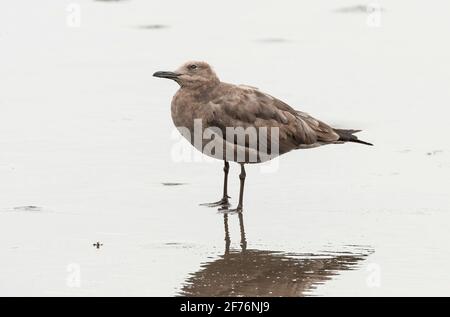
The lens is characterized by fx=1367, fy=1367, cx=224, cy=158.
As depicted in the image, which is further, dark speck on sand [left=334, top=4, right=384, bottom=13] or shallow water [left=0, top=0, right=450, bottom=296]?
dark speck on sand [left=334, top=4, right=384, bottom=13]

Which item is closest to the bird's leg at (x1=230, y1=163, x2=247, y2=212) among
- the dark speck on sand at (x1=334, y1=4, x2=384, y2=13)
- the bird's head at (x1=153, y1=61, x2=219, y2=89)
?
the bird's head at (x1=153, y1=61, x2=219, y2=89)

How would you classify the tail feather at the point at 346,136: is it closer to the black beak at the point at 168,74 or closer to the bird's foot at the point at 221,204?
the bird's foot at the point at 221,204

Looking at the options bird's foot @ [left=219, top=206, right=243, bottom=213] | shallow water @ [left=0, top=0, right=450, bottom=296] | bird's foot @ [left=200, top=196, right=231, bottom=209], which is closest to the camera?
shallow water @ [left=0, top=0, right=450, bottom=296]

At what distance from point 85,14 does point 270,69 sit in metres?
3.71

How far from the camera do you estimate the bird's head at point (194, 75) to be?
38.8 ft

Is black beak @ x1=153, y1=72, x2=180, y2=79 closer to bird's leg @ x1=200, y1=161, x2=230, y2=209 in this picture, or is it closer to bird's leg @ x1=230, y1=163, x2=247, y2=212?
bird's leg @ x1=200, y1=161, x2=230, y2=209

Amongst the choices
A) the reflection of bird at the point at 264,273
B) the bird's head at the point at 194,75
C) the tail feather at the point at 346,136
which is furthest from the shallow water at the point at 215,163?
the bird's head at the point at 194,75

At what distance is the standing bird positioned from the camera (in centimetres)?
1155

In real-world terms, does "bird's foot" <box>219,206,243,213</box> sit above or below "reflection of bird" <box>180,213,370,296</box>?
above

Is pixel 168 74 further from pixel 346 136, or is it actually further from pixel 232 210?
pixel 346 136

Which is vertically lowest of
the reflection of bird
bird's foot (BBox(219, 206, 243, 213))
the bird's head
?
the reflection of bird

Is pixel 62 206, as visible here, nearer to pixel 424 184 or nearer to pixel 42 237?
pixel 42 237

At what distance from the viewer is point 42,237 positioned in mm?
10047

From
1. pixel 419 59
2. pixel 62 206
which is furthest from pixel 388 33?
pixel 62 206
